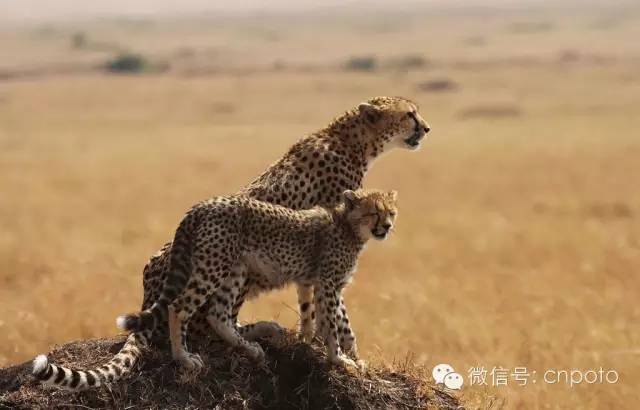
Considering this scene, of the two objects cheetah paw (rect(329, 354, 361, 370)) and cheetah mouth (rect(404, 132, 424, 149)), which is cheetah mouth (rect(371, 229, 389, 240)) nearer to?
cheetah paw (rect(329, 354, 361, 370))

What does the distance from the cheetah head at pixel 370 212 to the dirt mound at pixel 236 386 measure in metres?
0.63

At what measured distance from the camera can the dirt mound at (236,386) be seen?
4.85 meters

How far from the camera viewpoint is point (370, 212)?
5.35 meters

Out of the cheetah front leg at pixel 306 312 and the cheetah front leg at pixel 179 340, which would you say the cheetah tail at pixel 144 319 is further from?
the cheetah front leg at pixel 306 312

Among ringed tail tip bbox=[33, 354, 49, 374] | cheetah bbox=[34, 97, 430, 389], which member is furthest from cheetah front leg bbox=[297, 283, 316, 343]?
ringed tail tip bbox=[33, 354, 49, 374]

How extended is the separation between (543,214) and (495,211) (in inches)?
33.3

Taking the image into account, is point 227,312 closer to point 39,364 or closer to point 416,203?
point 39,364

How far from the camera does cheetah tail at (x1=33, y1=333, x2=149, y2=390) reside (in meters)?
4.30

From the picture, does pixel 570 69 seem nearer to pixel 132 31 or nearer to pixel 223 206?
pixel 223 206

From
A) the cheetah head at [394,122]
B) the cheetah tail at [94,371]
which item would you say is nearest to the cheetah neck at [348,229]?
the cheetah head at [394,122]

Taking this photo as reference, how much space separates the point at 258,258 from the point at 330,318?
1.47ft

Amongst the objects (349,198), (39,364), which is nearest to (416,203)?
(349,198)

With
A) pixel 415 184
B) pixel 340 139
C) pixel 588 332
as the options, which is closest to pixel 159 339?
pixel 340 139

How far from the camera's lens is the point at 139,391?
4.91m
